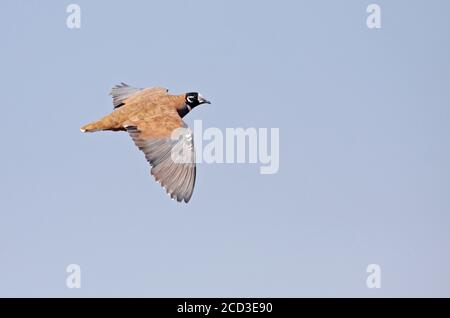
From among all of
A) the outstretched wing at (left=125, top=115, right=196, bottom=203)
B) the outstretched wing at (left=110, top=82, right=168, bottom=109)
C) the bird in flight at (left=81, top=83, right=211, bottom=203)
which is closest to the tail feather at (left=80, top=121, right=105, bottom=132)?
the bird in flight at (left=81, top=83, right=211, bottom=203)

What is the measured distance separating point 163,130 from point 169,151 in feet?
2.48

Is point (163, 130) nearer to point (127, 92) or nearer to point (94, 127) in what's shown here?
point (94, 127)

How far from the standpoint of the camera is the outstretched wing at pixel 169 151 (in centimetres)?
2114

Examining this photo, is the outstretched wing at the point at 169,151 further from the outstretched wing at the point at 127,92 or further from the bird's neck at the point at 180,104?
the outstretched wing at the point at 127,92

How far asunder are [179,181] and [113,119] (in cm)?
315

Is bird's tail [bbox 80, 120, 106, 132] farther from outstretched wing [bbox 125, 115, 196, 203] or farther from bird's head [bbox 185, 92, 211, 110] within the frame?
→ bird's head [bbox 185, 92, 211, 110]

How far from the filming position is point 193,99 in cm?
2500

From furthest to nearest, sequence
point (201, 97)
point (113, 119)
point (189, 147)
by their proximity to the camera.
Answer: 1. point (201, 97)
2. point (113, 119)
3. point (189, 147)

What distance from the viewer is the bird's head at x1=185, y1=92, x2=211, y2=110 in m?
24.9
